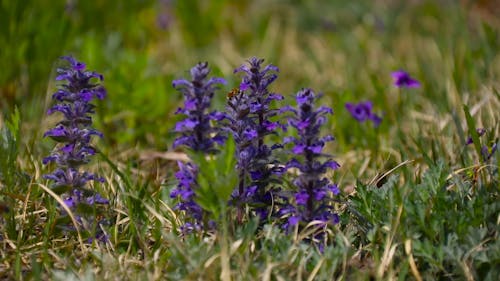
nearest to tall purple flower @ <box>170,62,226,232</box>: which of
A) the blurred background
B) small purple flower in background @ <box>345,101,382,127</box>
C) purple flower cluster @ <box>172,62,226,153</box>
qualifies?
purple flower cluster @ <box>172,62,226,153</box>

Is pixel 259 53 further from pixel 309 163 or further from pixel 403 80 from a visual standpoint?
pixel 309 163

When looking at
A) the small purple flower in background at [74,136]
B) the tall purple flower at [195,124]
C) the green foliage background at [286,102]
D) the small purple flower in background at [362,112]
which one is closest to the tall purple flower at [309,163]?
the green foliage background at [286,102]

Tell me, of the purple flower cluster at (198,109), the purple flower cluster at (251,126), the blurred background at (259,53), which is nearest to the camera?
the purple flower cluster at (198,109)

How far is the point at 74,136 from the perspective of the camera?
2.80 meters

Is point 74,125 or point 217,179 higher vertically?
point 74,125

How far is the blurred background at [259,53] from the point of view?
4441 millimetres

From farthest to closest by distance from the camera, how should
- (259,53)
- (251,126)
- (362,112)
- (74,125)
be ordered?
(259,53) → (362,112) → (74,125) → (251,126)

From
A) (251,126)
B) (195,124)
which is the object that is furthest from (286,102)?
(195,124)

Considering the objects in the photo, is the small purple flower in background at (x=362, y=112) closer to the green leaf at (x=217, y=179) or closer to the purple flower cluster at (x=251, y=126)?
the purple flower cluster at (x=251, y=126)

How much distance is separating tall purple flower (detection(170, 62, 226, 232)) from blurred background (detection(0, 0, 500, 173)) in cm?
86

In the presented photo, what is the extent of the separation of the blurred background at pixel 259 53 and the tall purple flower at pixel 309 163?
3.14 feet

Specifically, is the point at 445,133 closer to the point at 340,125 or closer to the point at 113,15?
the point at 340,125

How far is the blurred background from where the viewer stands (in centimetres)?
444

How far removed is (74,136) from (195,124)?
0.56m
